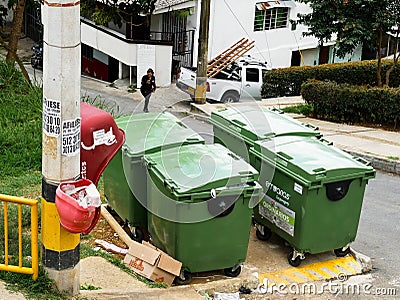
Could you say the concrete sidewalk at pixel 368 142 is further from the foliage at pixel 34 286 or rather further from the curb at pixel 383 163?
the foliage at pixel 34 286

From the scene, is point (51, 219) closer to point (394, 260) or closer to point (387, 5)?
point (394, 260)

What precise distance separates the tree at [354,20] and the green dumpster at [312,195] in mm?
9635

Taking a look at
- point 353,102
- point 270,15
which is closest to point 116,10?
point 270,15

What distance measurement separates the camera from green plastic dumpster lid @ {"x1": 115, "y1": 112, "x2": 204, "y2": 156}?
320 inches

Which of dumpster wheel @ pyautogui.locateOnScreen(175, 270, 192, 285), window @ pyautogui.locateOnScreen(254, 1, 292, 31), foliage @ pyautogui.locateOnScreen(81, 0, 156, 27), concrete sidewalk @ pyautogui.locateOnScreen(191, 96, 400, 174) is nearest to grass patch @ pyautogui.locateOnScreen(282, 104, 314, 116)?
concrete sidewalk @ pyautogui.locateOnScreen(191, 96, 400, 174)

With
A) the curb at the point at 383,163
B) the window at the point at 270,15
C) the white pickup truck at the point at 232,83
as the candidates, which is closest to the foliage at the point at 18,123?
the curb at the point at 383,163

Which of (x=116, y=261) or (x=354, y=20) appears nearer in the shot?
(x=116, y=261)

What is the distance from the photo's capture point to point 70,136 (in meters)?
5.57

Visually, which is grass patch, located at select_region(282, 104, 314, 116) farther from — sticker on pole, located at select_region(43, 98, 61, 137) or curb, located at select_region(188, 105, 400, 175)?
sticker on pole, located at select_region(43, 98, 61, 137)

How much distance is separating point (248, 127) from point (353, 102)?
331 inches

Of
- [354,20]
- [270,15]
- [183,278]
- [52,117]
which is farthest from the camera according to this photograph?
[270,15]

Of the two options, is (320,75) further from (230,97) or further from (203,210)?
(203,210)

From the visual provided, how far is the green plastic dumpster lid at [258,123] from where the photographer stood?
8922 mm

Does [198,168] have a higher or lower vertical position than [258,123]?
lower
